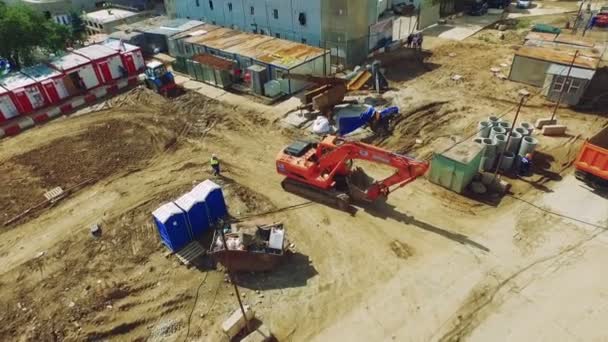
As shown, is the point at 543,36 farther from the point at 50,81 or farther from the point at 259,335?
the point at 50,81

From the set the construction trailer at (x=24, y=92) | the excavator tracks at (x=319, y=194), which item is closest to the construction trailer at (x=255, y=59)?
the construction trailer at (x=24, y=92)

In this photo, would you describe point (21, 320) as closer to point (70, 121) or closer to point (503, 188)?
point (70, 121)

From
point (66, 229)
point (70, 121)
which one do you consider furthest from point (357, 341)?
point (70, 121)

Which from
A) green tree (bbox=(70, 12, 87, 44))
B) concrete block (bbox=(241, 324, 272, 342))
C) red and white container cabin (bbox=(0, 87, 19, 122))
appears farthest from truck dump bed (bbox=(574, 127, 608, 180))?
green tree (bbox=(70, 12, 87, 44))

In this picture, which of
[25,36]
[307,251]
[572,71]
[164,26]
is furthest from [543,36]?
[25,36]

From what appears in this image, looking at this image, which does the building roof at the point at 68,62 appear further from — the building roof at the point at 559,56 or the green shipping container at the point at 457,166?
the building roof at the point at 559,56
